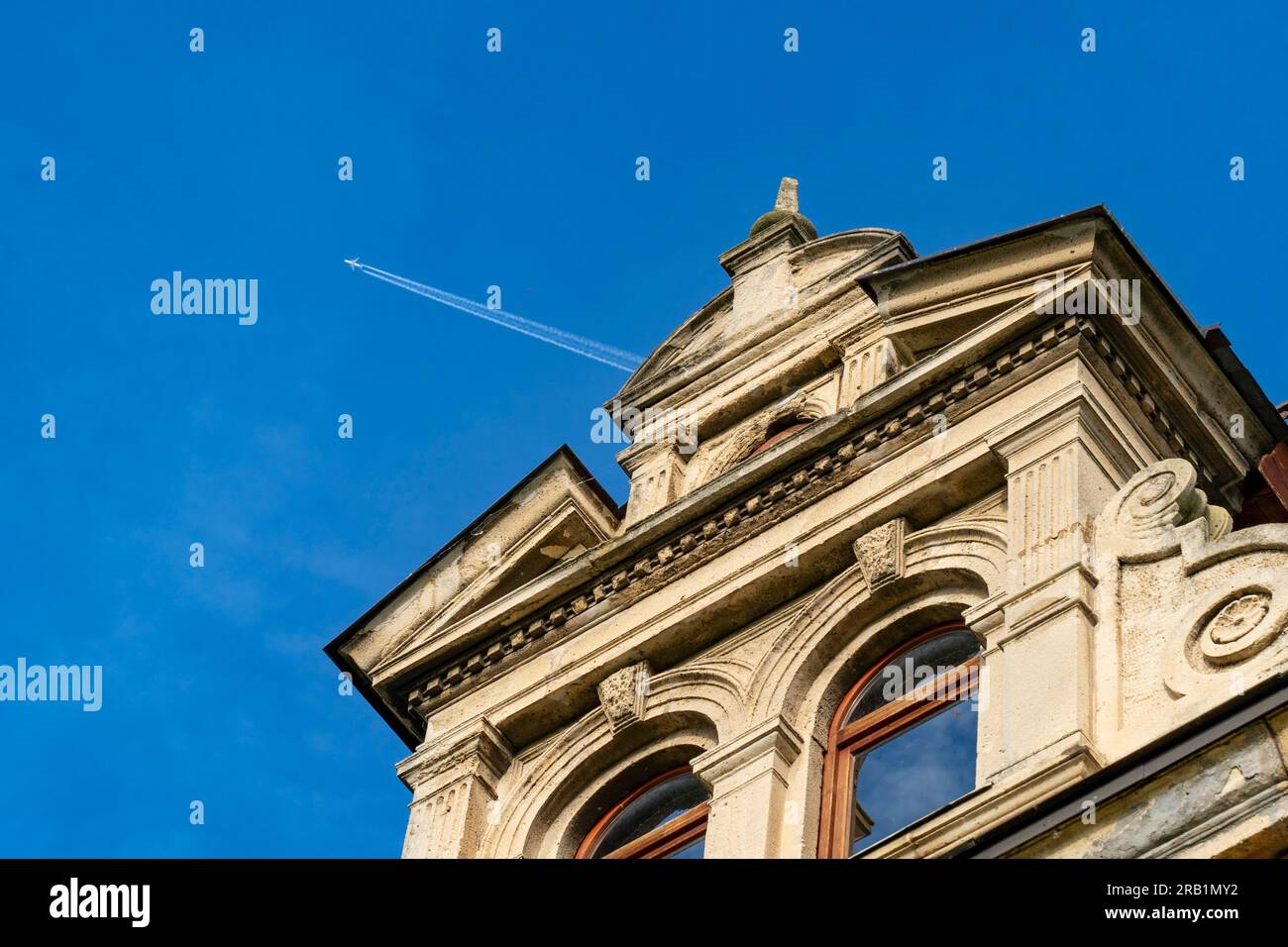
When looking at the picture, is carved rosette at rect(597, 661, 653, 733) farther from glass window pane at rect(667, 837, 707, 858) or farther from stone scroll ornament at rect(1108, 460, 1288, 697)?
stone scroll ornament at rect(1108, 460, 1288, 697)

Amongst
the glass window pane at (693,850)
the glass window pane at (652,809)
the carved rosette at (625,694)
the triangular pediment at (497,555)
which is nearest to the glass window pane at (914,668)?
the glass window pane at (693,850)

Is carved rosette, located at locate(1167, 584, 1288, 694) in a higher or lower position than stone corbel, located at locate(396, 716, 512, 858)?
lower

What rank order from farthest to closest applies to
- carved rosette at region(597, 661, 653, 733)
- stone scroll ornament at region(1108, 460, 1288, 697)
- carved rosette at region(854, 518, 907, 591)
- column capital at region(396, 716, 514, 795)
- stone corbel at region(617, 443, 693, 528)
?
stone corbel at region(617, 443, 693, 528)
column capital at region(396, 716, 514, 795)
carved rosette at region(597, 661, 653, 733)
carved rosette at region(854, 518, 907, 591)
stone scroll ornament at region(1108, 460, 1288, 697)

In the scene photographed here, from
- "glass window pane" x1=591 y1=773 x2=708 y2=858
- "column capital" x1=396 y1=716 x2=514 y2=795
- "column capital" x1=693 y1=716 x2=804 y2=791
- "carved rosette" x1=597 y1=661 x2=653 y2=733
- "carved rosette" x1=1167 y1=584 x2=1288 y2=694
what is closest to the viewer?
"carved rosette" x1=1167 y1=584 x2=1288 y2=694

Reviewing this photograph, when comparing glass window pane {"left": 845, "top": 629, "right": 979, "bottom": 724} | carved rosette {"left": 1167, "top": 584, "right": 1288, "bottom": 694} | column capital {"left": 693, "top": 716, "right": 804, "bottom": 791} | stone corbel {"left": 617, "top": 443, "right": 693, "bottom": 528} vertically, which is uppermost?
stone corbel {"left": 617, "top": 443, "right": 693, "bottom": 528}

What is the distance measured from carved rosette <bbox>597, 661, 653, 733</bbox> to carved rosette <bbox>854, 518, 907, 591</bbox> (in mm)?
1823

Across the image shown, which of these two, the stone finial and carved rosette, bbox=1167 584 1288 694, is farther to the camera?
the stone finial

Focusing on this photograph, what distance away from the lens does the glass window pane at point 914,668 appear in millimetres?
20859

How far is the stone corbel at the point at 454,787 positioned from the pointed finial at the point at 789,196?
594 cm

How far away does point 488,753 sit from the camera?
22.7 metres

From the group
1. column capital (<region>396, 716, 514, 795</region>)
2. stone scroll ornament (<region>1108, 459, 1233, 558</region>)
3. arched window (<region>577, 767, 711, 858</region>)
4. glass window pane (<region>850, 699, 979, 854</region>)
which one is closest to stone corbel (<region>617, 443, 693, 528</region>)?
column capital (<region>396, 716, 514, 795</region>)

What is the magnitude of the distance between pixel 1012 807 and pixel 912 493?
447 centimetres

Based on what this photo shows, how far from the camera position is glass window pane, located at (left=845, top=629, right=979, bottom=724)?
68.4 feet
